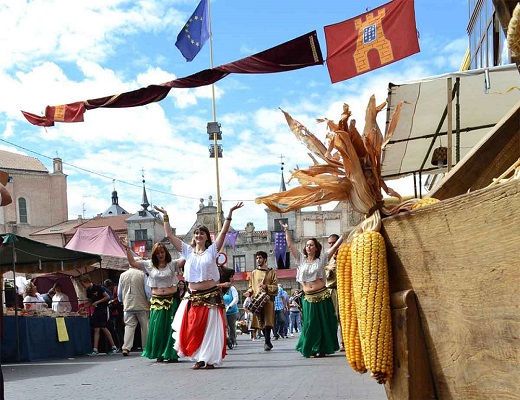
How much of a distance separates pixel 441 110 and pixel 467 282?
9.86 m

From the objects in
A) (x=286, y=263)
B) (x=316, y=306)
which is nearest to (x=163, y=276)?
(x=316, y=306)

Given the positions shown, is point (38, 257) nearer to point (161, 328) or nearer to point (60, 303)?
point (60, 303)

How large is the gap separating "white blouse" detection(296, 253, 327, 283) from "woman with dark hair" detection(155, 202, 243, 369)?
193cm

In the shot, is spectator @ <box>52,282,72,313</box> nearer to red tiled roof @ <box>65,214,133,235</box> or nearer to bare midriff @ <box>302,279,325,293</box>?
bare midriff @ <box>302,279,325,293</box>

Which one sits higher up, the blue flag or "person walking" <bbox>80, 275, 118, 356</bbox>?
the blue flag

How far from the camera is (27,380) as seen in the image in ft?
30.6

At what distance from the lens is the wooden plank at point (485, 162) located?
315cm

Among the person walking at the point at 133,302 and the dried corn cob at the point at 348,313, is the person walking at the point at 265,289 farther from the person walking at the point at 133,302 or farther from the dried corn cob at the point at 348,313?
the dried corn cob at the point at 348,313

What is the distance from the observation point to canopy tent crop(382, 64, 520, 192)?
980 centimetres

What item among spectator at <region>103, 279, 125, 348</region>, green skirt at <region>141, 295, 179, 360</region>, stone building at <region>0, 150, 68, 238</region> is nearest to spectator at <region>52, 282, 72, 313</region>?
spectator at <region>103, 279, 125, 348</region>

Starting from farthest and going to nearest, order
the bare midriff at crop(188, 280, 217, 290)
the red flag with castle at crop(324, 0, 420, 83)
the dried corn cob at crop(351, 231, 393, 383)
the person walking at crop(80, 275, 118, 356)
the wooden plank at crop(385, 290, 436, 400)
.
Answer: the person walking at crop(80, 275, 118, 356) → the red flag with castle at crop(324, 0, 420, 83) → the bare midriff at crop(188, 280, 217, 290) → the dried corn cob at crop(351, 231, 393, 383) → the wooden plank at crop(385, 290, 436, 400)

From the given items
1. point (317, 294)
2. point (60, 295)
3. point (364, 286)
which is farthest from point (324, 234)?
point (364, 286)

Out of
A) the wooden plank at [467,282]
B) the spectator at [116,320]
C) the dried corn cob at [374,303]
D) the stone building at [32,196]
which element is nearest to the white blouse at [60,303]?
the spectator at [116,320]

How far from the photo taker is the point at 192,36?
73.0 ft
